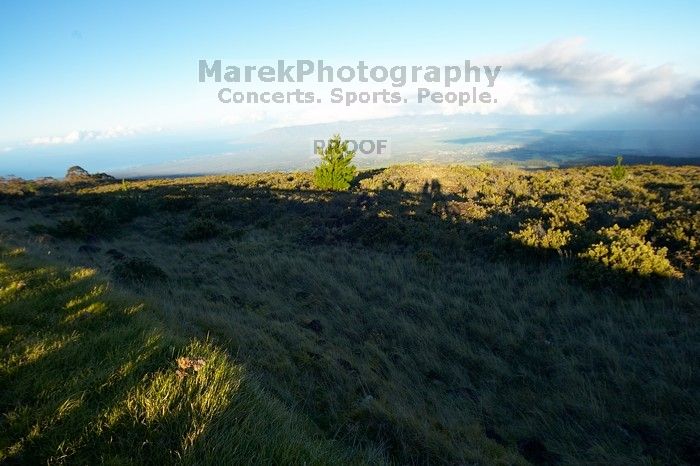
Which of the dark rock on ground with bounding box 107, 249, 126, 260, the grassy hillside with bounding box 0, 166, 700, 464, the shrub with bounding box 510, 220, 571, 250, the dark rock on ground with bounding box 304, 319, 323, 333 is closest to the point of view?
the grassy hillside with bounding box 0, 166, 700, 464

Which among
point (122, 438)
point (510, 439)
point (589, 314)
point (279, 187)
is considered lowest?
point (510, 439)

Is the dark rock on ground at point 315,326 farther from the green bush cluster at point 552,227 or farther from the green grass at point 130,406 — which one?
the green bush cluster at point 552,227

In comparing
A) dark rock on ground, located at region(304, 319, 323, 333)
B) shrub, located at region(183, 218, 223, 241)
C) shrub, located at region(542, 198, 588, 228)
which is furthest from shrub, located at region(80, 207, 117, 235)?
shrub, located at region(542, 198, 588, 228)

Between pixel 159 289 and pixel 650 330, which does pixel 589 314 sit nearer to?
pixel 650 330

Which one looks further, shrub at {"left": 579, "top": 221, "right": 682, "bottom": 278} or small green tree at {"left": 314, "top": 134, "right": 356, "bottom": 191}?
small green tree at {"left": 314, "top": 134, "right": 356, "bottom": 191}

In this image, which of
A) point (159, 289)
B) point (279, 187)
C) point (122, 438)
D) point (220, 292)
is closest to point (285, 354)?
point (122, 438)

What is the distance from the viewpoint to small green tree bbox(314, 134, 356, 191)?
24.5m

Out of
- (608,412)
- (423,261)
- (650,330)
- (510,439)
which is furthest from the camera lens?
(423,261)

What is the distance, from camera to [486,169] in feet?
90.6

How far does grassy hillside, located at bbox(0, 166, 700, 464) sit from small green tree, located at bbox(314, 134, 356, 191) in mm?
12423

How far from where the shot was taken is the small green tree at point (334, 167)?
80.2 ft

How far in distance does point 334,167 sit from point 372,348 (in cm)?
1998

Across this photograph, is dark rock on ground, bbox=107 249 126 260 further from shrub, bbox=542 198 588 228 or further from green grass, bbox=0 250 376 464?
shrub, bbox=542 198 588 228

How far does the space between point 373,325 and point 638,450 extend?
3788mm
